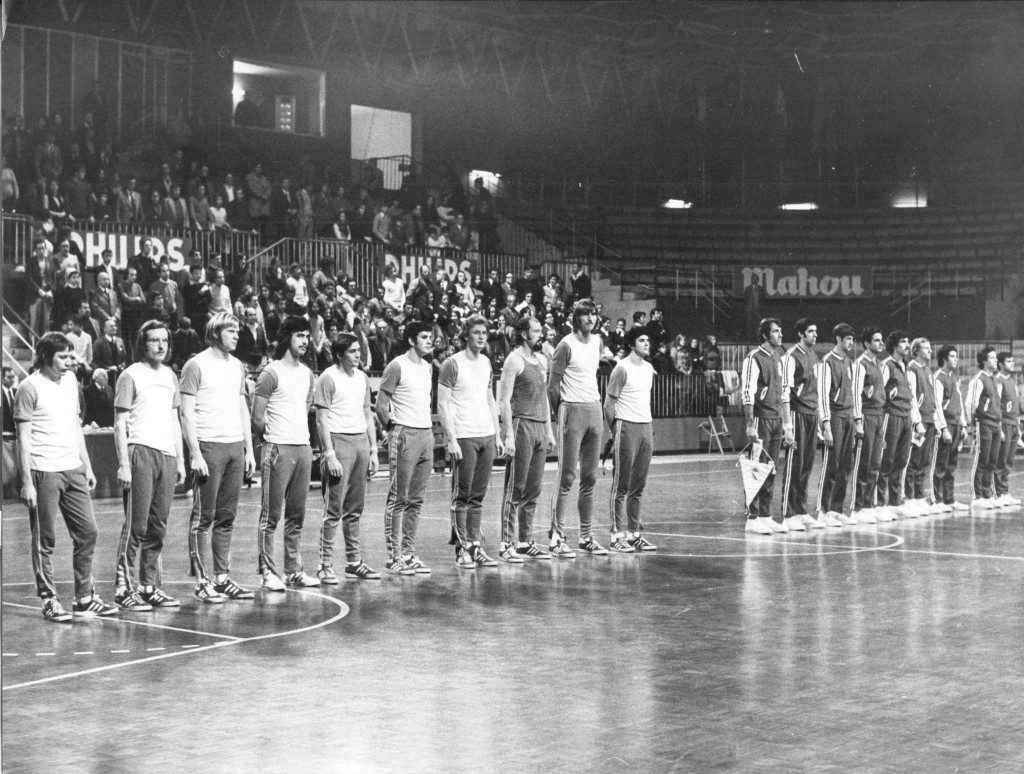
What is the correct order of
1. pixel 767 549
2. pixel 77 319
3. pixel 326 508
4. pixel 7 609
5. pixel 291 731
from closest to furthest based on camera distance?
pixel 291 731
pixel 7 609
pixel 326 508
pixel 767 549
pixel 77 319

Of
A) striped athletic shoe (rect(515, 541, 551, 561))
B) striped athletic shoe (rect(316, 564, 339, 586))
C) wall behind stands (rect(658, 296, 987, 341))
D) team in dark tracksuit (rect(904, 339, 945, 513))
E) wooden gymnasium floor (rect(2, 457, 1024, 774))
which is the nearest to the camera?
wooden gymnasium floor (rect(2, 457, 1024, 774))

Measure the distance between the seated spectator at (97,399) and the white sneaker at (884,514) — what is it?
32.7 ft

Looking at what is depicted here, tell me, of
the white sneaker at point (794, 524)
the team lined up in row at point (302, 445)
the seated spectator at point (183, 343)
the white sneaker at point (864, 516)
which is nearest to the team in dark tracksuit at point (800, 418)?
the white sneaker at point (794, 524)

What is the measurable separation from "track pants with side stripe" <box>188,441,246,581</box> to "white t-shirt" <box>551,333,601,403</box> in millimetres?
3208

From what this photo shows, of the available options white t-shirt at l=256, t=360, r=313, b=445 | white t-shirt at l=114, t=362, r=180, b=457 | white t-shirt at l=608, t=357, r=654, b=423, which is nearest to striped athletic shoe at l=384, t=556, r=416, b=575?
white t-shirt at l=256, t=360, r=313, b=445

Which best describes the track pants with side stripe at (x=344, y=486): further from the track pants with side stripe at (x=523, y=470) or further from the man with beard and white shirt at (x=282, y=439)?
the track pants with side stripe at (x=523, y=470)

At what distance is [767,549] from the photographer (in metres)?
11.9

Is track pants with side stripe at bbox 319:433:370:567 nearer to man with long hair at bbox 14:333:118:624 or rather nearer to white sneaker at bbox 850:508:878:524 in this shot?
man with long hair at bbox 14:333:118:624

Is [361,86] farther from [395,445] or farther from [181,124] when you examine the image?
[395,445]

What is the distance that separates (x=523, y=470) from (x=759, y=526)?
326cm

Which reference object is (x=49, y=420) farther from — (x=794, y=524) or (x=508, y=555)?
(x=794, y=524)

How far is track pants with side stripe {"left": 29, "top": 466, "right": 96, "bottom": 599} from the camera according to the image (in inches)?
328

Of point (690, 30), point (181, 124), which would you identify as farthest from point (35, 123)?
point (690, 30)

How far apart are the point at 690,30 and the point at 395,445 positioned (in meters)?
23.3
